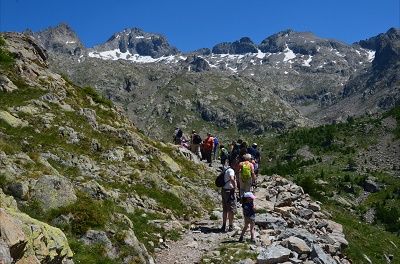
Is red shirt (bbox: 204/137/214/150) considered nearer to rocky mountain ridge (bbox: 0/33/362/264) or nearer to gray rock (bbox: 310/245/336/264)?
rocky mountain ridge (bbox: 0/33/362/264)

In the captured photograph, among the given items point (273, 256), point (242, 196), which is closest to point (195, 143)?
point (242, 196)

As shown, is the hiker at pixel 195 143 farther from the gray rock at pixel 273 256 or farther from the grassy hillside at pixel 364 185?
the gray rock at pixel 273 256

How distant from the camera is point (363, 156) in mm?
182500

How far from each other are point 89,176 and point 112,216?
19.7ft

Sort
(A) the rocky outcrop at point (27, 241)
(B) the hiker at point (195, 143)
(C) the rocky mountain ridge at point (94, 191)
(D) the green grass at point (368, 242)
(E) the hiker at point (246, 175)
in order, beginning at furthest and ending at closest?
(B) the hiker at point (195, 143), (D) the green grass at point (368, 242), (E) the hiker at point (246, 175), (C) the rocky mountain ridge at point (94, 191), (A) the rocky outcrop at point (27, 241)

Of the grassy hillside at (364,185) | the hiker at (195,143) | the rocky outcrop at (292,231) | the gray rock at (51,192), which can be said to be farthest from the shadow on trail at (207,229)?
the hiker at (195,143)

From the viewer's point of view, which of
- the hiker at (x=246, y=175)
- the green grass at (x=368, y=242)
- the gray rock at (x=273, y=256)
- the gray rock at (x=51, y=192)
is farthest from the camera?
the green grass at (x=368, y=242)

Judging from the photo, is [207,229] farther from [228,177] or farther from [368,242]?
[368,242]

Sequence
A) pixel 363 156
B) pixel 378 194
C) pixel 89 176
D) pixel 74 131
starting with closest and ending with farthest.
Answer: pixel 89 176, pixel 74 131, pixel 378 194, pixel 363 156

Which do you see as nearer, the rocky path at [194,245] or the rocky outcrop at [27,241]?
the rocky outcrop at [27,241]

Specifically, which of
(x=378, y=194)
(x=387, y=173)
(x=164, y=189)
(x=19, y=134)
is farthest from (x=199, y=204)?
(x=387, y=173)

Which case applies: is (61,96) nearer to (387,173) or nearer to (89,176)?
(89,176)

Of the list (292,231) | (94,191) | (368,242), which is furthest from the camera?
(368,242)

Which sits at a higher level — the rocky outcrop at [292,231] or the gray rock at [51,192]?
the gray rock at [51,192]
